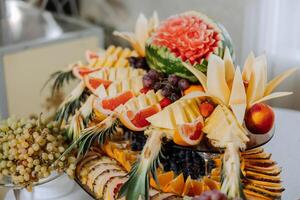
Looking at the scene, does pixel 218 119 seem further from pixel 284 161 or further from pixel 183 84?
pixel 284 161

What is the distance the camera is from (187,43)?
109 centimetres

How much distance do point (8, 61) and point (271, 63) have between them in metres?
0.96

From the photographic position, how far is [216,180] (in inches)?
39.5

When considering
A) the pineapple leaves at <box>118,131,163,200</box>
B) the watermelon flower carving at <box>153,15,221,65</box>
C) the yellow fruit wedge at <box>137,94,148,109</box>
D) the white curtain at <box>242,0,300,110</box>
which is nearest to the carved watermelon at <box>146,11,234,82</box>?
the watermelon flower carving at <box>153,15,221,65</box>

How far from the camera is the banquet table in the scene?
1.04 meters

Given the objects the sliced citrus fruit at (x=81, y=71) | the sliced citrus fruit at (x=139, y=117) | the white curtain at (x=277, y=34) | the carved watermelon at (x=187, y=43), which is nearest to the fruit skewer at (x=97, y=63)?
the sliced citrus fruit at (x=81, y=71)

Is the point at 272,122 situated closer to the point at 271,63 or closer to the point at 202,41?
the point at 202,41

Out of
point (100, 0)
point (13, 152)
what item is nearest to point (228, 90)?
point (13, 152)

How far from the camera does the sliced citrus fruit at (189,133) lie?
3.07 ft

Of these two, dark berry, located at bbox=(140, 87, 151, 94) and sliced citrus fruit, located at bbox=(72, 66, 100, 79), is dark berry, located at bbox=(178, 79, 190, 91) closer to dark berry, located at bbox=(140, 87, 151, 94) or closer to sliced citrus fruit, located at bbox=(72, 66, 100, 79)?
dark berry, located at bbox=(140, 87, 151, 94)

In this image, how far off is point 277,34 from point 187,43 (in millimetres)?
855

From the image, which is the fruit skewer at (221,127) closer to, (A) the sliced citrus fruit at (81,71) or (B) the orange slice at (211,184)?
(B) the orange slice at (211,184)

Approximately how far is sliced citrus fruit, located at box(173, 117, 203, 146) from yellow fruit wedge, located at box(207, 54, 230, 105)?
0.18ft

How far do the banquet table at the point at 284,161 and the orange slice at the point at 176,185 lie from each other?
0.18m
